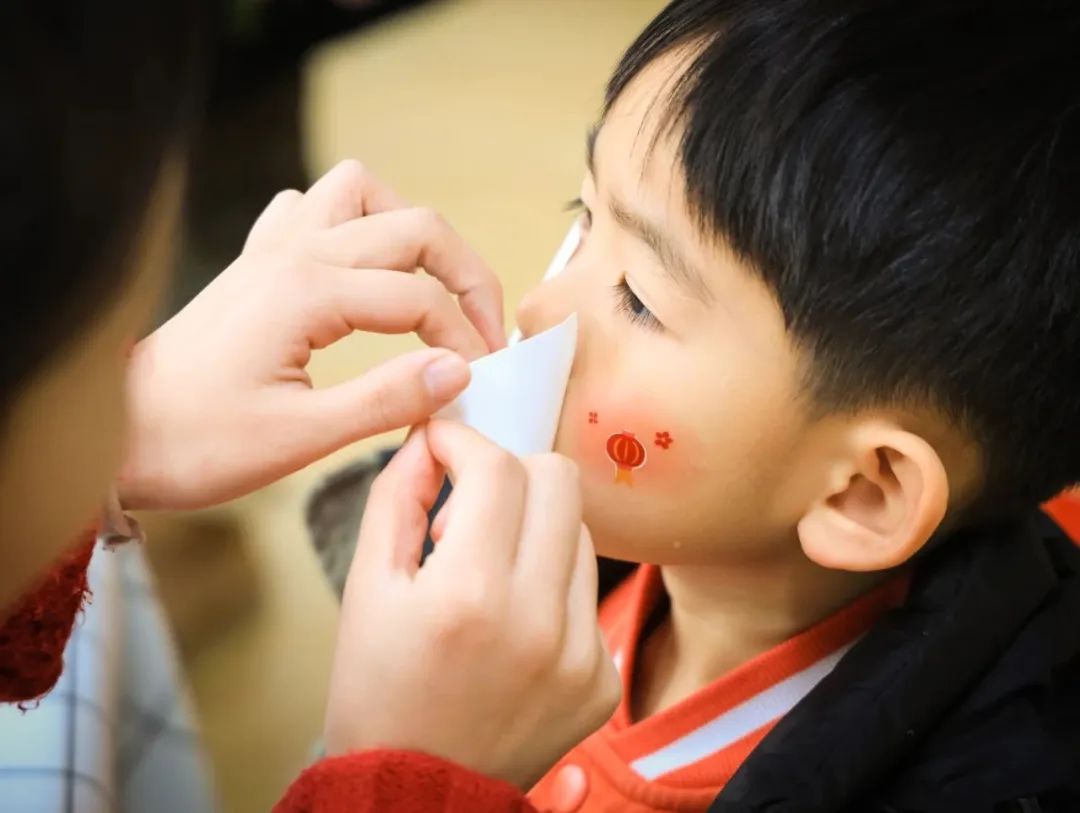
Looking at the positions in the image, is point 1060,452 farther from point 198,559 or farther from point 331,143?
point 331,143

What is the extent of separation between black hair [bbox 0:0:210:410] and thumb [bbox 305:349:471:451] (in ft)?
1.00

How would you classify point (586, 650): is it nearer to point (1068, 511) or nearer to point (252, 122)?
point (1068, 511)

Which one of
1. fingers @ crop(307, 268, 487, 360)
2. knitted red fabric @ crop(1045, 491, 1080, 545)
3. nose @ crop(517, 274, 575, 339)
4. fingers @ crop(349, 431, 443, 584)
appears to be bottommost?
knitted red fabric @ crop(1045, 491, 1080, 545)

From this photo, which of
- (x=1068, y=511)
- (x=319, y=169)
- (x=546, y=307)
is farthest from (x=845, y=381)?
(x=319, y=169)

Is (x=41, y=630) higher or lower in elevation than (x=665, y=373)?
lower

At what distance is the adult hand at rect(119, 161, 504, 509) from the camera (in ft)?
2.13

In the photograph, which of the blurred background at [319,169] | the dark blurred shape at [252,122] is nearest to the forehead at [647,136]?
the blurred background at [319,169]

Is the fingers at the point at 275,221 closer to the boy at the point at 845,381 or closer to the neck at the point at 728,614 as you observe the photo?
the boy at the point at 845,381

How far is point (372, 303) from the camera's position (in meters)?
0.68

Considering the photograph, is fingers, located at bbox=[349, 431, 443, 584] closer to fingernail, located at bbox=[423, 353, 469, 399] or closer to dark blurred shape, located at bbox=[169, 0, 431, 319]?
fingernail, located at bbox=[423, 353, 469, 399]

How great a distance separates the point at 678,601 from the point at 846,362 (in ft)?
1.00

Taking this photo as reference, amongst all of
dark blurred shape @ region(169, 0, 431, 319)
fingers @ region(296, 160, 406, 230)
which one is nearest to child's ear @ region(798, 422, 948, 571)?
fingers @ region(296, 160, 406, 230)

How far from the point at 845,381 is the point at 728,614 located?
26 centimetres

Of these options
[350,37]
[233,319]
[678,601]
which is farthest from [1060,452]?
[350,37]
